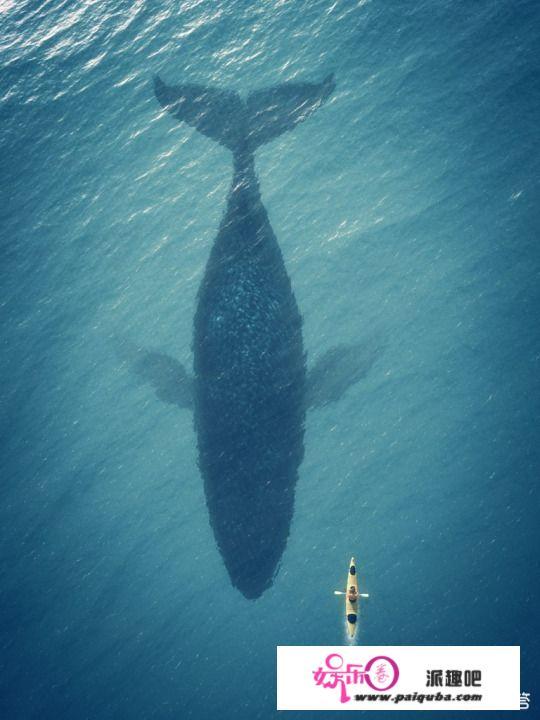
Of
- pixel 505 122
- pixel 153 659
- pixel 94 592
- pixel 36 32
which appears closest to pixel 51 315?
pixel 94 592

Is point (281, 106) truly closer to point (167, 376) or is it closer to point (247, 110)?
point (247, 110)

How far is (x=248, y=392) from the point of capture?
11922 millimetres

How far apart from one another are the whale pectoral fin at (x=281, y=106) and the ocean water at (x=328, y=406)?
2281 mm

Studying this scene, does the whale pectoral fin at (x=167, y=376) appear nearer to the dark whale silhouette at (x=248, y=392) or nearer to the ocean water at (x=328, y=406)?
the dark whale silhouette at (x=248, y=392)

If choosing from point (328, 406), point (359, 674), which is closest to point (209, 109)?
point (328, 406)

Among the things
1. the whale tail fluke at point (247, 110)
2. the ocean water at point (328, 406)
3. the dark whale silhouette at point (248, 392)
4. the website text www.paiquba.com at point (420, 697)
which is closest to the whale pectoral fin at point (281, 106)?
the whale tail fluke at point (247, 110)

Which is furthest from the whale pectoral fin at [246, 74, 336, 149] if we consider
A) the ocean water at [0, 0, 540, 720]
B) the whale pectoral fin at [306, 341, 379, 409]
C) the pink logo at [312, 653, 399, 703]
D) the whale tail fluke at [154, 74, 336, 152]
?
the pink logo at [312, 653, 399, 703]

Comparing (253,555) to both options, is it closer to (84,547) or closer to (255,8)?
(84,547)

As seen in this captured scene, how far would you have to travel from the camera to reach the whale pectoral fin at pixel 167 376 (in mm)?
13398

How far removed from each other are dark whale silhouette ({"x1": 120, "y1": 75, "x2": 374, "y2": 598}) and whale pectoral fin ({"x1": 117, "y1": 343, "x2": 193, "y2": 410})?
73cm

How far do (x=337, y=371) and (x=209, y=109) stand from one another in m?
8.00

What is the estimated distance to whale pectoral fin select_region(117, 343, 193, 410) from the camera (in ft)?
44.0

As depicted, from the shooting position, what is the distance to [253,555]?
12.0 meters

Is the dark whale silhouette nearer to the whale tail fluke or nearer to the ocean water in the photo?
the whale tail fluke
